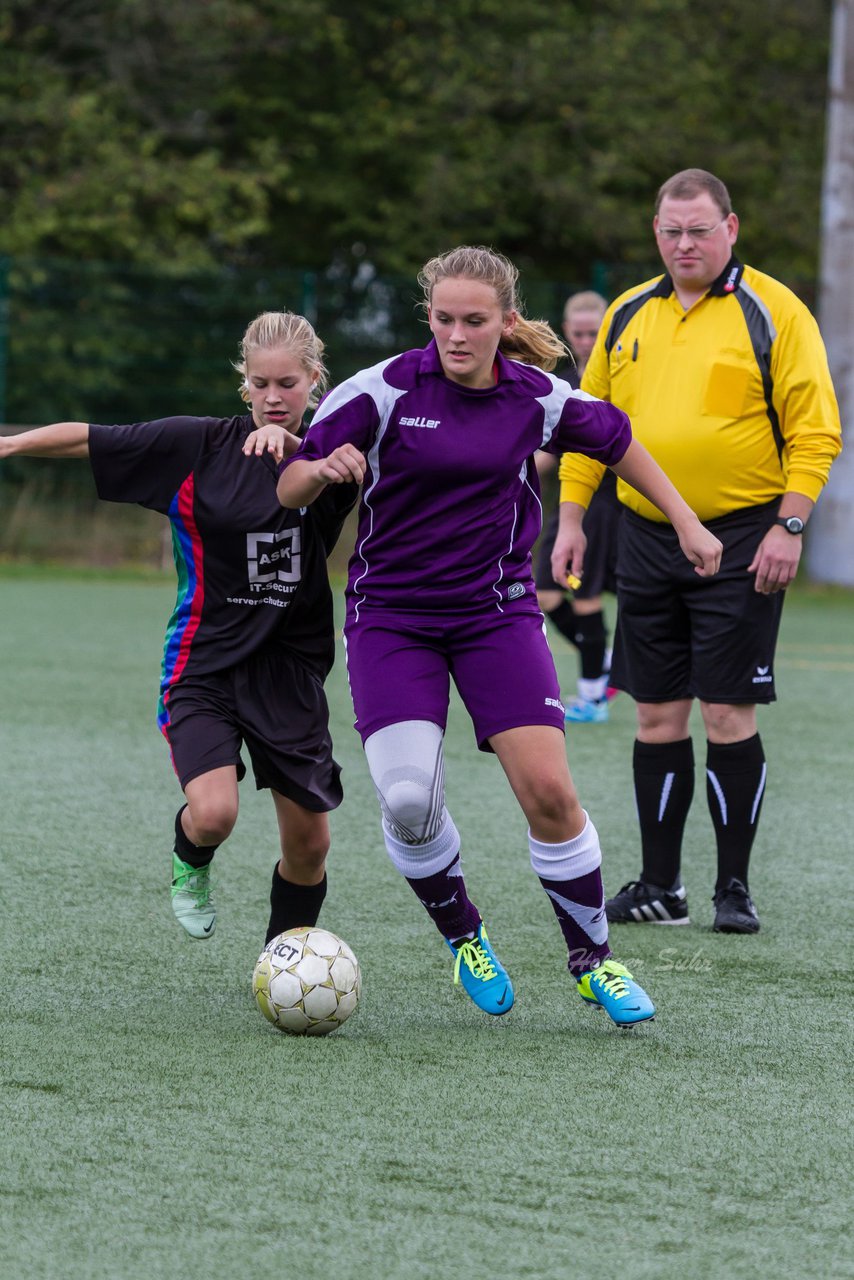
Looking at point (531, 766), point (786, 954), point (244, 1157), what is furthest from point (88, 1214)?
point (786, 954)

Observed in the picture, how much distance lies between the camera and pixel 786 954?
4.70 m

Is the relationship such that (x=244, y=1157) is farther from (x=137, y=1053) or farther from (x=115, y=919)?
(x=115, y=919)

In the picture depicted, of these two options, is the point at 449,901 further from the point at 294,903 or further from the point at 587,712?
the point at 587,712

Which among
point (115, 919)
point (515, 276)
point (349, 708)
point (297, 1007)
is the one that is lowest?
point (349, 708)

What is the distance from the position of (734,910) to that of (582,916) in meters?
1.11

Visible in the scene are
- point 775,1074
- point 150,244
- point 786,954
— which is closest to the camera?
point 775,1074

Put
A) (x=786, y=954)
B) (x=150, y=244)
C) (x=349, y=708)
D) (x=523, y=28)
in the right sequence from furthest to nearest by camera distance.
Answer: (x=523, y=28), (x=150, y=244), (x=349, y=708), (x=786, y=954)

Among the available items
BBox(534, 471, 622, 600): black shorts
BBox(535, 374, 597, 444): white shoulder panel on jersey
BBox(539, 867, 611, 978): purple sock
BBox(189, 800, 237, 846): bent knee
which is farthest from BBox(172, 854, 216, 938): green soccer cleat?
BBox(534, 471, 622, 600): black shorts

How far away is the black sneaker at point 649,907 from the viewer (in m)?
5.12

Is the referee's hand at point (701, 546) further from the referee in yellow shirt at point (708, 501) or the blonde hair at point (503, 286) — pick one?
the referee in yellow shirt at point (708, 501)

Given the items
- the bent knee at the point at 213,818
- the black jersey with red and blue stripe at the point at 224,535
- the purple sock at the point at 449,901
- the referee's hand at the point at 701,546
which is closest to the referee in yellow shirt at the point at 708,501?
the referee's hand at the point at 701,546

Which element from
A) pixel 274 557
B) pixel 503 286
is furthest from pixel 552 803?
pixel 503 286

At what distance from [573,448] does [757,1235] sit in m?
1.93

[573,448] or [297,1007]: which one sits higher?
[573,448]
